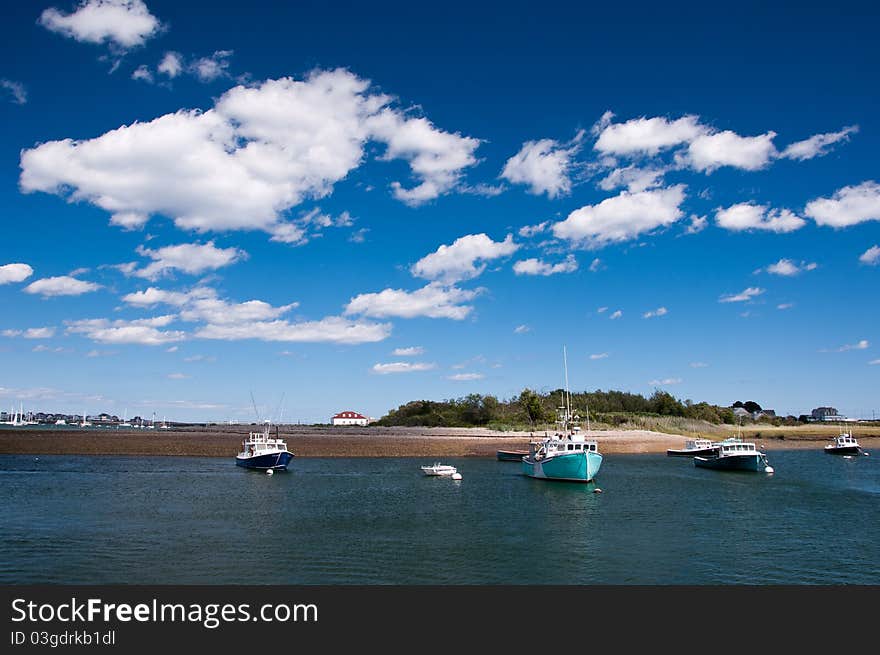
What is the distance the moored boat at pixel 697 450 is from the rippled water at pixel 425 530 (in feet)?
103

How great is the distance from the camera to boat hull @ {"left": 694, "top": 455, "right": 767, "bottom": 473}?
8419 centimetres

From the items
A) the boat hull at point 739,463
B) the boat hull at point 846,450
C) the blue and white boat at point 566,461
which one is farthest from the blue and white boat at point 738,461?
the boat hull at point 846,450

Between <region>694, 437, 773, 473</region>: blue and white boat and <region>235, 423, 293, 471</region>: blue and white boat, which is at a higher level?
<region>235, 423, 293, 471</region>: blue and white boat

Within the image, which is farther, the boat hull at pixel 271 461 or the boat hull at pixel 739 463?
the boat hull at pixel 739 463

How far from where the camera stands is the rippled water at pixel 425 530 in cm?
2872

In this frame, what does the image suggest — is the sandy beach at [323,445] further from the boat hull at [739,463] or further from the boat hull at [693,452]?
the boat hull at [739,463]

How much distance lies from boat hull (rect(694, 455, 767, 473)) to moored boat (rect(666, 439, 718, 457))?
1297cm

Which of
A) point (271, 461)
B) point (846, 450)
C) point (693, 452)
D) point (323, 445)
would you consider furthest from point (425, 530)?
point (846, 450)

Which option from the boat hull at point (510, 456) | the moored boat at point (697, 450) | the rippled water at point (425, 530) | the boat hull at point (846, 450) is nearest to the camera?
the rippled water at point (425, 530)

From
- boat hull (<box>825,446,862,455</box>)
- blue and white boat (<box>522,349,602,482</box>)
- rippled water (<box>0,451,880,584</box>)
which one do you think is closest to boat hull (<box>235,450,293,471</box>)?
rippled water (<box>0,451,880,584</box>)

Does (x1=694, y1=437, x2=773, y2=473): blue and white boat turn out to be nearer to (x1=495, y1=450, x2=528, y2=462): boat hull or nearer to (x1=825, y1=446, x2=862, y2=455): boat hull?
(x1=495, y1=450, x2=528, y2=462): boat hull

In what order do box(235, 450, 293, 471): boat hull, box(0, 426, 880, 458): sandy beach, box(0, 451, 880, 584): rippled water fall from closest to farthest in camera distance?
1. box(0, 451, 880, 584): rippled water
2. box(235, 450, 293, 471): boat hull
3. box(0, 426, 880, 458): sandy beach

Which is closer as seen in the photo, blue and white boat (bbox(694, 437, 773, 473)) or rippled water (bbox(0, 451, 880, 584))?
rippled water (bbox(0, 451, 880, 584))

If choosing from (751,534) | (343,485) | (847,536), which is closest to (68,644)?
(751,534)
